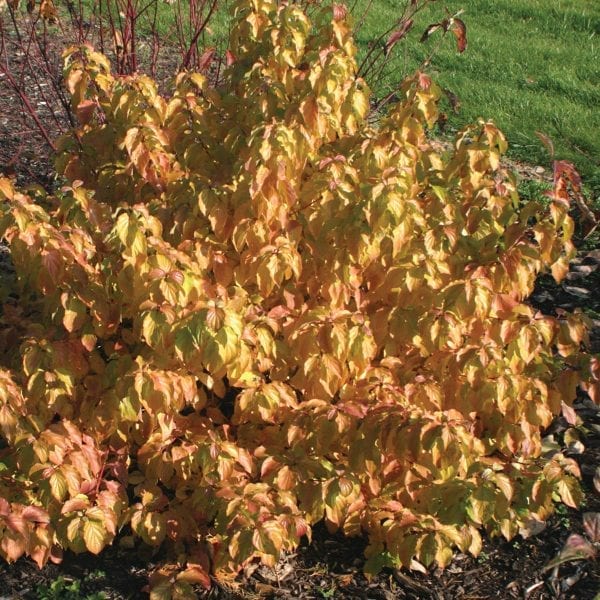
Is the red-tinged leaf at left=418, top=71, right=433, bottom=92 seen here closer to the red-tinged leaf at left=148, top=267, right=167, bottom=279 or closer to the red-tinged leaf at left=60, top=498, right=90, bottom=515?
the red-tinged leaf at left=148, top=267, right=167, bottom=279

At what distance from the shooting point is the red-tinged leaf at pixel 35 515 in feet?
7.93

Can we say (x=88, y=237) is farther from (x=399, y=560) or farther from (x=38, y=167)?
(x=38, y=167)

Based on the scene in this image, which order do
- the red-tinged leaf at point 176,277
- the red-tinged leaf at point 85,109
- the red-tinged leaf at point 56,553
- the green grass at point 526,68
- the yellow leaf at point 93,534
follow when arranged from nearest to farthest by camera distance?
the red-tinged leaf at point 176,277, the yellow leaf at point 93,534, the red-tinged leaf at point 56,553, the red-tinged leaf at point 85,109, the green grass at point 526,68

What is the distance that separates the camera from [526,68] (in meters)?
6.71

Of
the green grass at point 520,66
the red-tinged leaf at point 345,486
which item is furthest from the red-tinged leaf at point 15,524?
the green grass at point 520,66

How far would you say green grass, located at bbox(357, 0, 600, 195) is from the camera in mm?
5676

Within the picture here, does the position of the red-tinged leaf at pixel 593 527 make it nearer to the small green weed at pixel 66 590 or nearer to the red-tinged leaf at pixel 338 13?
the small green weed at pixel 66 590

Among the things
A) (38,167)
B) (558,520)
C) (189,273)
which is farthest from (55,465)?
(38,167)

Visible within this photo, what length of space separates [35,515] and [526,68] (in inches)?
215

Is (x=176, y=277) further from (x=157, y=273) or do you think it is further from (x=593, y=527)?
(x=593, y=527)

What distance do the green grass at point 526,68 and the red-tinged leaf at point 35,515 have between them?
11.7ft

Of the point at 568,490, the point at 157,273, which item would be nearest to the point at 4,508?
the point at 157,273

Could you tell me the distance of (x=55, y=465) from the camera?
8.07 feet

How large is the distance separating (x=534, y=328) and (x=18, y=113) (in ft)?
13.8
